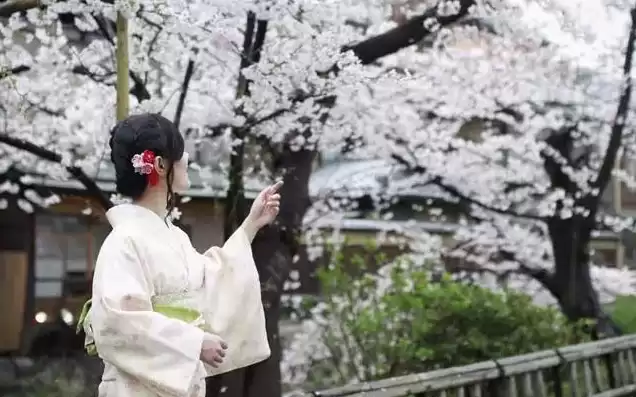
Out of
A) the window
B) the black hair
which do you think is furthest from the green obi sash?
the window

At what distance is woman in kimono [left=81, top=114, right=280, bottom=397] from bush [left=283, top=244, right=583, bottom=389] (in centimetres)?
410

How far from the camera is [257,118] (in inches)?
207

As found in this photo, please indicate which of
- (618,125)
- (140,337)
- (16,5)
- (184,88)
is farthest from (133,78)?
(618,125)

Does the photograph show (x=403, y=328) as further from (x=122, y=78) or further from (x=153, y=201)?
(x=153, y=201)

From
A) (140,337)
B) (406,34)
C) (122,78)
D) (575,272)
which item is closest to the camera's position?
(140,337)

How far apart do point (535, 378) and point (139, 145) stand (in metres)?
3.42

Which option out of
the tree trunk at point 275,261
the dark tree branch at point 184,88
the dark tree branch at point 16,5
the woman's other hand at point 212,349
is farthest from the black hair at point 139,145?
the tree trunk at point 275,261

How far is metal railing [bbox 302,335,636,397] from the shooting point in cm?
392

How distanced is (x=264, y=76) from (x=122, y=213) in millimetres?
2682

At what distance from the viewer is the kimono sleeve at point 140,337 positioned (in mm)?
2264

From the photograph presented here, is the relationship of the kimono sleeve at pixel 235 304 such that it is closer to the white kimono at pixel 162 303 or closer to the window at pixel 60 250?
the white kimono at pixel 162 303

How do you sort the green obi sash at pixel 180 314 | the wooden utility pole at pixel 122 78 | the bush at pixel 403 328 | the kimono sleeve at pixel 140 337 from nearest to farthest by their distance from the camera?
the kimono sleeve at pixel 140 337, the green obi sash at pixel 180 314, the wooden utility pole at pixel 122 78, the bush at pixel 403 328

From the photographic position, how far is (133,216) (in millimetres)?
2461

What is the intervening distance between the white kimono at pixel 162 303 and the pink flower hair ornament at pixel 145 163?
0.41 ft
